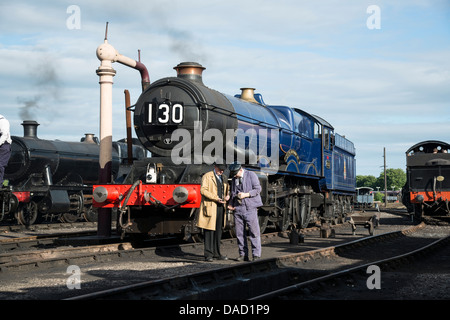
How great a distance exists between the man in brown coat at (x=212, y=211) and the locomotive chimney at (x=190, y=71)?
3501 mm

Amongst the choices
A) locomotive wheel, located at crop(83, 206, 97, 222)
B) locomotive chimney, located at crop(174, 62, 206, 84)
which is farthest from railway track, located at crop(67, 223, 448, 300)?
locomotive wheel, located at crop(83, 206, 97, 222)

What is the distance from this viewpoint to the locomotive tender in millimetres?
10922

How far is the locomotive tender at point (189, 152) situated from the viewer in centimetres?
1092

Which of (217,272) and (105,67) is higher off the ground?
(105,67)

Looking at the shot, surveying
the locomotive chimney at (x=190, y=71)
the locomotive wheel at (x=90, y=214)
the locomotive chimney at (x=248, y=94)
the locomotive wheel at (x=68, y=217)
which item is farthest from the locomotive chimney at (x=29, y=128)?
the locomotive chimney at (x=190, y=71)

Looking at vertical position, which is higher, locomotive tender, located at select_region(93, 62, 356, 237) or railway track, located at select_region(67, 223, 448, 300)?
locomotive tender, located at select_region(93, 62, 356, 237)

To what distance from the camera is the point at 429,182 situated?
22.4 m

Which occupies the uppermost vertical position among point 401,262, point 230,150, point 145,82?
point 145,82

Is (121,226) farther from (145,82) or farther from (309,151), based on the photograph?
(309,151)

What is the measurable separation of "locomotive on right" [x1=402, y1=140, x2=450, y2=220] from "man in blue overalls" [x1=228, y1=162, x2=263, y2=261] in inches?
566

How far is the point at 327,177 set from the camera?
19.0m

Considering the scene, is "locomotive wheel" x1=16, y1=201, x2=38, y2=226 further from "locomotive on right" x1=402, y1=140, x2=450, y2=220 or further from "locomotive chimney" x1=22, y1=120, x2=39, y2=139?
"locomotive on right" x1=402, y1=140, x2=450, y2=220

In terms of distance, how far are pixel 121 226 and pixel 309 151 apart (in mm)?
8127

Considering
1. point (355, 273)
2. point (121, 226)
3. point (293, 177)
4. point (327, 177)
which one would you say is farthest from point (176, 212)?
point (327, 177)
